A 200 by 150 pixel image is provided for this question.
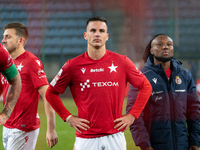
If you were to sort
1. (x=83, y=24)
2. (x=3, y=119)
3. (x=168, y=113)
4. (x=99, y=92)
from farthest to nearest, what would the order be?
1. (x=83, y=24)
2. (x=168, y=113)
3. (x=99, y=92)
4. (x=3, y=119)

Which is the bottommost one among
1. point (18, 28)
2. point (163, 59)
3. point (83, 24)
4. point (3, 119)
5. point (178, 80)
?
point (3, 119)

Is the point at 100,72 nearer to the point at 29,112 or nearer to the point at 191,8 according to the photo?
the point at 29,112

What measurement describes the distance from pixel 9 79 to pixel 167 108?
1189 mm

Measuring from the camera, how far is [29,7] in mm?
9727

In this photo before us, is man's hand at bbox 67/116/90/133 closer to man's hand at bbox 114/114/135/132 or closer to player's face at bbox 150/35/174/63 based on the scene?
man's hand at bbox 114/114/135/132

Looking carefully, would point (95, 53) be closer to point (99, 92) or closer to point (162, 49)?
point (99, 92)

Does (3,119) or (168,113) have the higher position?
(3,119)

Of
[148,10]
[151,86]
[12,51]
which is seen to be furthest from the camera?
[148,10]

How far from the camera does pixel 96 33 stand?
2.09 m

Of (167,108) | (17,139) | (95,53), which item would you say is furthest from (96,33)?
(17,139)

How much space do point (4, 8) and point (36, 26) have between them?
1.37 metres

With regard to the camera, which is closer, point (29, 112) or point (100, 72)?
point (100, 72)

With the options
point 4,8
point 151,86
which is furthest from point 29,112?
point 4,8

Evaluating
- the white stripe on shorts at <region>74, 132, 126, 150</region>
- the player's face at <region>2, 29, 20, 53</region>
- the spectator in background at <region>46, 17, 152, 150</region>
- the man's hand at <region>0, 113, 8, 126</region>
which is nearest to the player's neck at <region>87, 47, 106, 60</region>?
the spectator in background at <region>46, 17, 152, 150</region>
